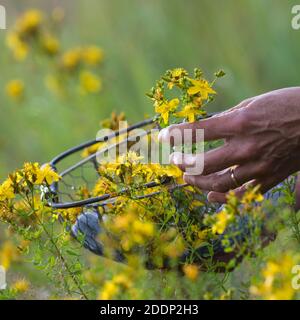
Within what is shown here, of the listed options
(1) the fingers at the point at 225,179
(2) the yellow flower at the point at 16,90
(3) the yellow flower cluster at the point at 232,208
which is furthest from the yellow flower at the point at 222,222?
(2) the yellow flower at the point at 16,90

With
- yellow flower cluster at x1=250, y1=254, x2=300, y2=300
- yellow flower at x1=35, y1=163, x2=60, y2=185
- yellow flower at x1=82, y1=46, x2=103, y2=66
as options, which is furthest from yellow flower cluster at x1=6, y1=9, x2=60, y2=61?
yellow flower cluster at x1=250, y1=254, x2=300, y2=300

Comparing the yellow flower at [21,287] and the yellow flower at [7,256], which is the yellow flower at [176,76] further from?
the yellow flower at [7,256]

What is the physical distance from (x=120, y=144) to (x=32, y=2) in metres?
3.45

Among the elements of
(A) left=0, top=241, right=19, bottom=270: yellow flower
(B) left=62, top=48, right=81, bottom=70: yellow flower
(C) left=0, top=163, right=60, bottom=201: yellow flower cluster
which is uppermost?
(B) left=62, top=48, right=81, bottom=70: yellow flower

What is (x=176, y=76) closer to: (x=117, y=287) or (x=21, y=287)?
(x=117, y=287)

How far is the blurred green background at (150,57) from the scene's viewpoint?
136 inches

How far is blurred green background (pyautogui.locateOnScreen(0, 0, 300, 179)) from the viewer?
3.46 m

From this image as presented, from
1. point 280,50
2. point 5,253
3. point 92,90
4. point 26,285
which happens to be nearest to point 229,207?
point 26,285

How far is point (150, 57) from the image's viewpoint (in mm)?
3629

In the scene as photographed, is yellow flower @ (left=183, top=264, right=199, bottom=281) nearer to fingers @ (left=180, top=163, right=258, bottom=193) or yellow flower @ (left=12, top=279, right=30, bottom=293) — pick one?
fingers @ (left=180, top=163, right=258, bottom=193)

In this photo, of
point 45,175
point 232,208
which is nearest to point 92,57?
point 45,175

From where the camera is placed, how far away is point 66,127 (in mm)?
3545

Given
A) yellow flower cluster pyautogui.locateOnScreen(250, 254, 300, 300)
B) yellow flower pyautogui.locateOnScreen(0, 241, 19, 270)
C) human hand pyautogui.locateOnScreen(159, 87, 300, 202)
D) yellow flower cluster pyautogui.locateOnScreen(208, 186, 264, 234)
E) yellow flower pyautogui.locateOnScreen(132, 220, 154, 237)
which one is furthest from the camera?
yellow flower pyautogui.locateOnScreen(0, 241, 19, 270)

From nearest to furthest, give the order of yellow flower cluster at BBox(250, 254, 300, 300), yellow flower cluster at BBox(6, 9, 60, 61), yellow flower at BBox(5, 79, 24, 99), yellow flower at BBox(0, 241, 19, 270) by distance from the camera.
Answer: yellow flower cluster at BBox(250, 254, 300, 300)
yellow flower at BBox(0, 241, 19, 270)
yellow flower cluster at BBox(6, 9, 60, 61)
yellow flower at BBox(5, 79, 24, 99)
